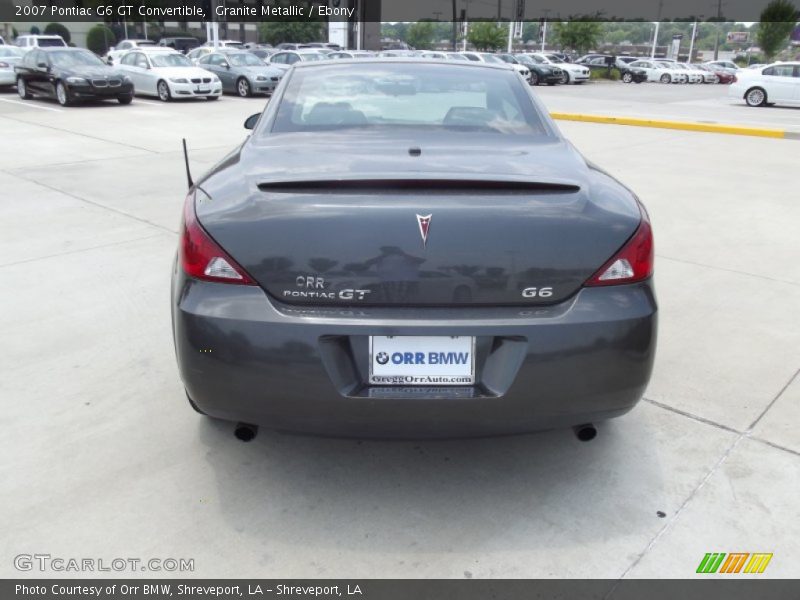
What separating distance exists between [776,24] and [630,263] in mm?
A: 72685

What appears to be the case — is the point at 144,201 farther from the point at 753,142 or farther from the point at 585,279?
the point at 753,142

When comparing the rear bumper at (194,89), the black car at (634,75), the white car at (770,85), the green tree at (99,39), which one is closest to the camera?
the rear bumper at (194,89)

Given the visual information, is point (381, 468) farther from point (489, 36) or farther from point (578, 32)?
point (489, 36)

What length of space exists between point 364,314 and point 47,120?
577 inches

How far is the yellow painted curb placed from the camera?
14008 mm

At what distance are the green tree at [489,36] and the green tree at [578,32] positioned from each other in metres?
8.01

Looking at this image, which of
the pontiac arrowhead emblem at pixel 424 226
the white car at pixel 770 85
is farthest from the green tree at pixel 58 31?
the pontiac arrowhead emblem at pixel 424 226

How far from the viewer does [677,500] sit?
105 inches

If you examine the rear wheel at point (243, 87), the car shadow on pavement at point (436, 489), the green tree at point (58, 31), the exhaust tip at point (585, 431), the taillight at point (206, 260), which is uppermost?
the green tree at point (58, 31)

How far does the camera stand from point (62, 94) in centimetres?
1684

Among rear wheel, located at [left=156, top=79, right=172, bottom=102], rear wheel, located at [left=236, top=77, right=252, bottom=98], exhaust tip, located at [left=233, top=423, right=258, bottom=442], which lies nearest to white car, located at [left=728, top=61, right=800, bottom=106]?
rear wheel, located at [left=236, top=77, right=252, bottom=98]

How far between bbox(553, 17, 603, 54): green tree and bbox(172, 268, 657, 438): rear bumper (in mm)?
57904

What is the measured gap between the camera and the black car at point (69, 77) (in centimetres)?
1659

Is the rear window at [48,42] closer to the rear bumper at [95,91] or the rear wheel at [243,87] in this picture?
the rear wheel at [243,87]
